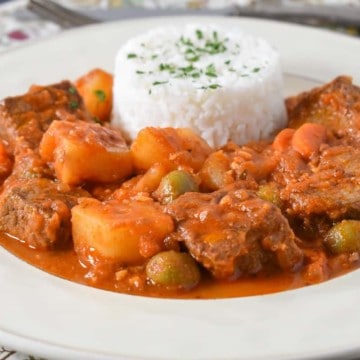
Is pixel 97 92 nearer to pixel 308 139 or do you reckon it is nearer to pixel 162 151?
pixel 162 151

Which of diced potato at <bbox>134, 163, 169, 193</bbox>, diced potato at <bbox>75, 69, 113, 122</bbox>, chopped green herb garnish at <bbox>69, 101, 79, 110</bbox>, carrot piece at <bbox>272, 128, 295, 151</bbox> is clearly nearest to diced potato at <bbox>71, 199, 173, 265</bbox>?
diced potato at <bbox>134, 163, 169, 193</bbox>

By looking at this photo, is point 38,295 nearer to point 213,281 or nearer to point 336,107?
point 213,281

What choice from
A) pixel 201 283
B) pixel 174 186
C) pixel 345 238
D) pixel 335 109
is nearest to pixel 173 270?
pixel 201 283

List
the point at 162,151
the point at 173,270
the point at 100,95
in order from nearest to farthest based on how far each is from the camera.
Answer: the point at 173,270
the point at 162,151
the point at 100,95

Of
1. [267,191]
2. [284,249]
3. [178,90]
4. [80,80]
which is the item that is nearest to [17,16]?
[80,80]

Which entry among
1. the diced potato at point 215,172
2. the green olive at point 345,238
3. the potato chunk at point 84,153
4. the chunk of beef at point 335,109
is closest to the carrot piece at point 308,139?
the chunk of beef at point 335,109

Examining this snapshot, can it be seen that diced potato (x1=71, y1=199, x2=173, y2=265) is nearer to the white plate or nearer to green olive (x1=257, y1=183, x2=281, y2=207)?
the white plate
